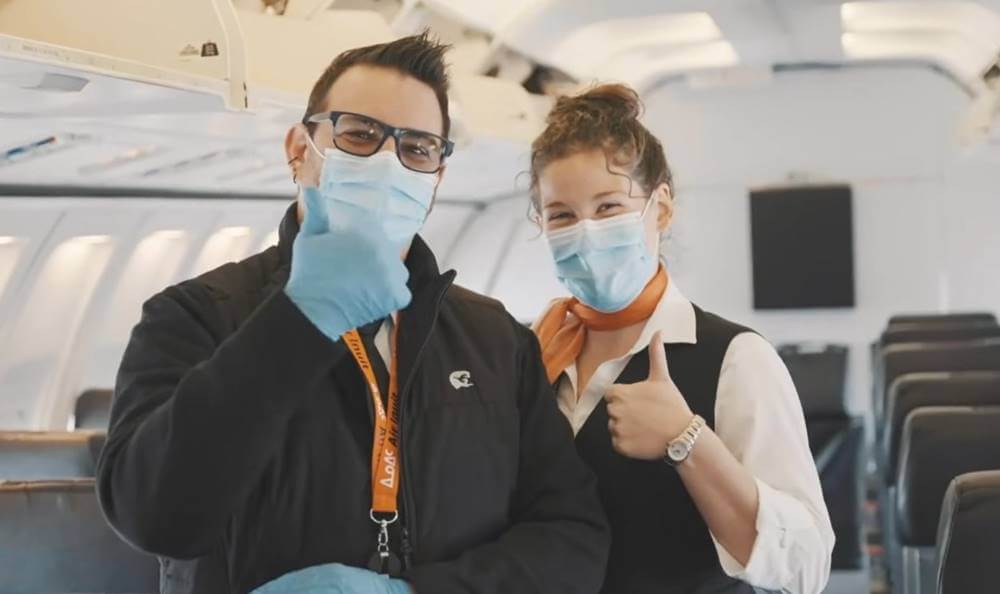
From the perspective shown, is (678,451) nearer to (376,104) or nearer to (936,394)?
(376,104)

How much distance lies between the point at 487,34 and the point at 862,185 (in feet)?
21.4

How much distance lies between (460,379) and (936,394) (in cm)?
406

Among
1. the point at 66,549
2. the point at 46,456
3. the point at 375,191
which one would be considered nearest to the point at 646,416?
the point at 375,191

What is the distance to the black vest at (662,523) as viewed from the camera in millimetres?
2455

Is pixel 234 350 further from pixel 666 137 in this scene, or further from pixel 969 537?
pixel 666 137

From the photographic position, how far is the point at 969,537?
2.62 m

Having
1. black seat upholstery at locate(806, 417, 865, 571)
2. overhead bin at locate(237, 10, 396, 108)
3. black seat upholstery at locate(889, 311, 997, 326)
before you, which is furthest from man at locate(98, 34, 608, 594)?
black seat upholstery at locate(889, 311, 997, 326)

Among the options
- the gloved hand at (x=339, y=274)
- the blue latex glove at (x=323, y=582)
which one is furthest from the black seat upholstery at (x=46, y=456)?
the gloved hand at (x=339, y=274)

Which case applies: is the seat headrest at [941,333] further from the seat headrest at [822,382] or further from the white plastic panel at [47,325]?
the white plastic panel at [47,325]

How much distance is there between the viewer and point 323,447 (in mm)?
1914

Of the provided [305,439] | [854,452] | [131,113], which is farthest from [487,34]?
[305,439]

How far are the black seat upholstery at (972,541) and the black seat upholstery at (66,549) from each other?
204cm

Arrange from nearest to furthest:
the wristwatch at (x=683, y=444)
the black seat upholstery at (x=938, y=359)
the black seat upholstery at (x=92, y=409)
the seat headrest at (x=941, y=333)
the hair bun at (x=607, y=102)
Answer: the wristwatch at (x=683, y=444)
the hair bun at (x=607, y=102)
the black seat upholstery at (x=92, y=409)
the black seat upholstery at (x=938, y=359)
the seat headrest at (x=941, y=333)

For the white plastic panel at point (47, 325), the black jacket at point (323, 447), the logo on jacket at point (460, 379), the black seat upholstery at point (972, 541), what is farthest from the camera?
the white plastic panel at point (47, 325)
